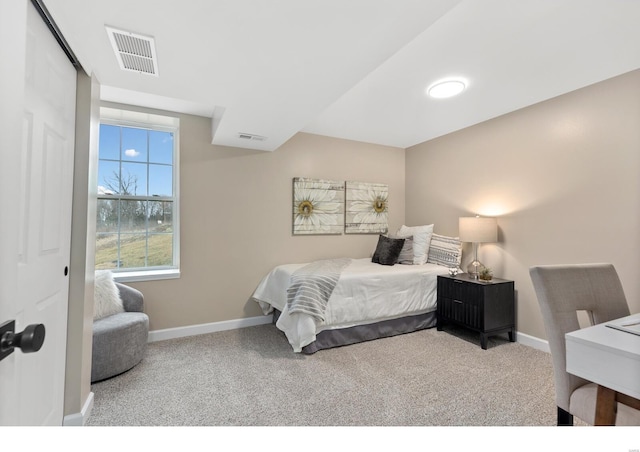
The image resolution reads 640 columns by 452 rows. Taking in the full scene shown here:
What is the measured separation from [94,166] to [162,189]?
1.55 meters

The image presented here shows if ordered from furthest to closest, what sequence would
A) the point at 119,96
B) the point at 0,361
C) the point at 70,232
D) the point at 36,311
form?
the point at 119,96, the point at 70,232, the point at 36,311, the point at 0,361

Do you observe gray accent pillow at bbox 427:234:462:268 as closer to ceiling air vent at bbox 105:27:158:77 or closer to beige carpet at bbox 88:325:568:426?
beige carpet at bbox 88:325:568:426

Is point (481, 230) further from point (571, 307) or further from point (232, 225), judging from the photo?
point (232, 225)

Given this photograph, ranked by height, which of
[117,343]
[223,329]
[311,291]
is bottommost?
[223,329]

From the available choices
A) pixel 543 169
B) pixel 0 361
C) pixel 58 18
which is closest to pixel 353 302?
pixel 543 169

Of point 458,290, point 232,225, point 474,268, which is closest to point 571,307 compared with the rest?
point 458,290

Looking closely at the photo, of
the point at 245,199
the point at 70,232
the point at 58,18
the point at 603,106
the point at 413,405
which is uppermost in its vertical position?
the point at 603,106

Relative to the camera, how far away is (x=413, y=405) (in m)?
1.94

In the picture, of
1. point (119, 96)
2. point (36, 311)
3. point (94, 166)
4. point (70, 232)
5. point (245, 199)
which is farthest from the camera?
point (245, 199)

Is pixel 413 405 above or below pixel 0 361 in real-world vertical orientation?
below

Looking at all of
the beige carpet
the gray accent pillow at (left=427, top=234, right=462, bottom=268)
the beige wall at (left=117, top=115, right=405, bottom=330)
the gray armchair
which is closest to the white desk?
the beige carpet

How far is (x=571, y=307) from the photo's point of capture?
1371 millimetres

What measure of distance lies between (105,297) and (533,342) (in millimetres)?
4094

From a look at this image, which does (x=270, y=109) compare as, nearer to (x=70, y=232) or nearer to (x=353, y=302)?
(x=70, y=232)
